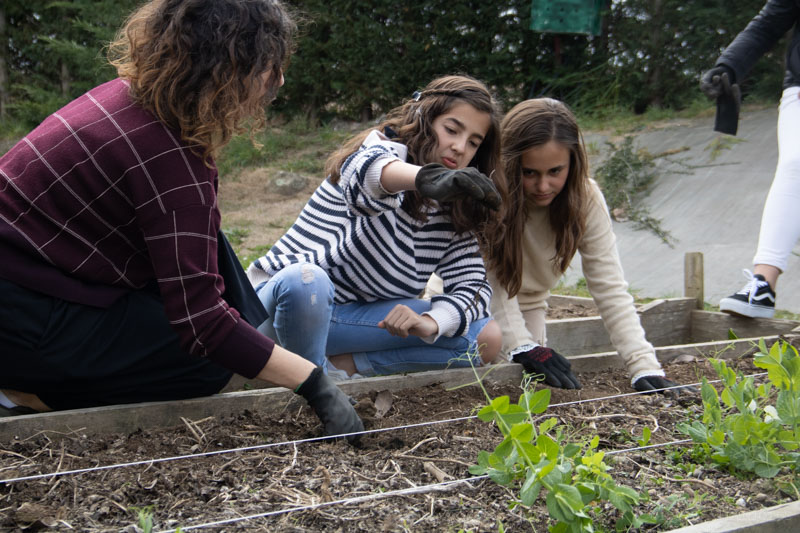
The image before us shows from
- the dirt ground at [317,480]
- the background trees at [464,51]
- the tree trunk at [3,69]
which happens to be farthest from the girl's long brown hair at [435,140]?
the tree trunk at [3,69]

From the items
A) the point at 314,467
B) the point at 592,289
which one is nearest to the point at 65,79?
the point at 592,289

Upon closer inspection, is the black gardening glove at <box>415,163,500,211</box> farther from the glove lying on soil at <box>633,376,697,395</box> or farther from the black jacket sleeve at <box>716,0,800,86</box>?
the black jacket sleeve at <box>716,0,800,86</box>

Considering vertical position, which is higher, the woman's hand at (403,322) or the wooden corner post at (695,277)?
the woman's hand at (403,322)

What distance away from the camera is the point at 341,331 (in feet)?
8.98

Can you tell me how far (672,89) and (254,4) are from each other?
6.41 meters

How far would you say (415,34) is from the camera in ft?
24.9

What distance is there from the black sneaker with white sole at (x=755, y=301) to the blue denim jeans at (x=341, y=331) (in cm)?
131

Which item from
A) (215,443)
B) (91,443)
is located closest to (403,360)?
(215,443)

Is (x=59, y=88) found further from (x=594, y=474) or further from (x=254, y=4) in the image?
(x=594, y=474)

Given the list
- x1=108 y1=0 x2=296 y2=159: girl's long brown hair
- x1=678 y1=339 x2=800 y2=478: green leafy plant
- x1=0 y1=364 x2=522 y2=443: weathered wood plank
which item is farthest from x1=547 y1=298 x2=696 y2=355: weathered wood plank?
x1=108 y1=0 x2=296 y2=159: girl's long brown hair

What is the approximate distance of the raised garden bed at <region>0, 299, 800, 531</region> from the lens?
58.6 inches

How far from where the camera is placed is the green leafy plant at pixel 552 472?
A: 4.41 feet

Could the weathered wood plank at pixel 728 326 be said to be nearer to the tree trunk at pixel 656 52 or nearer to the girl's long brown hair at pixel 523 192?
the girl's long brown hair at pixel 523 192

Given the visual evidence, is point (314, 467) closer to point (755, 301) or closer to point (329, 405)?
point (329, 405)
